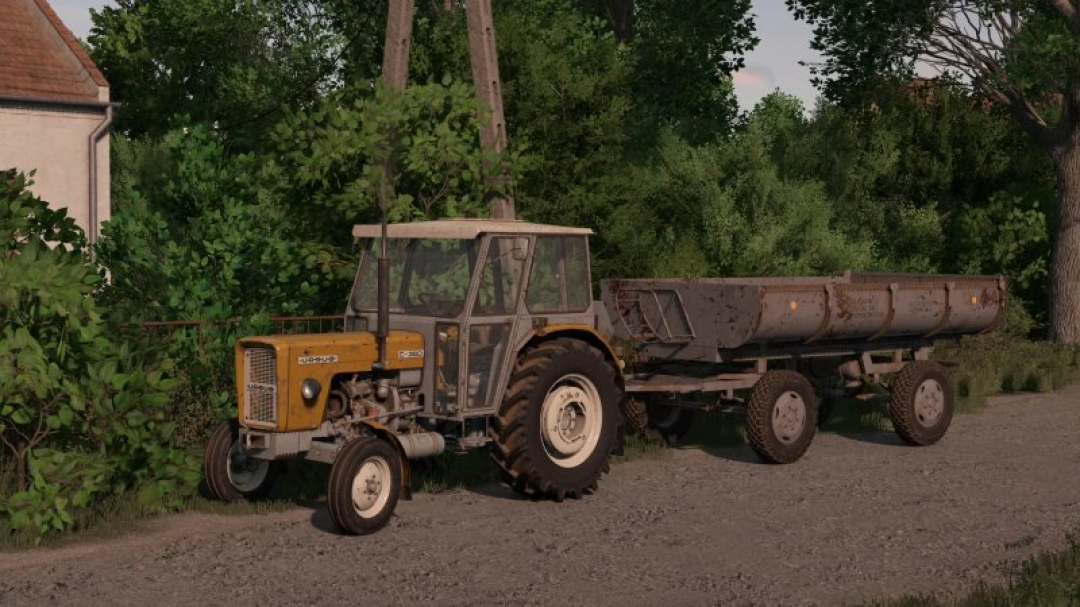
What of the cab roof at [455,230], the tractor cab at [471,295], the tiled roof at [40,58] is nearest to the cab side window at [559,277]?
the tractor cab at [471,295]

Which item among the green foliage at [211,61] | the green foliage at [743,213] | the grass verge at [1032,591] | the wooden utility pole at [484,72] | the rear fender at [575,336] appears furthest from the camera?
the green foliage at [211,61]

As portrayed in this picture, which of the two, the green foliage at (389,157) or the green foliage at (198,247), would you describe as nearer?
the green foliage at (198,247)

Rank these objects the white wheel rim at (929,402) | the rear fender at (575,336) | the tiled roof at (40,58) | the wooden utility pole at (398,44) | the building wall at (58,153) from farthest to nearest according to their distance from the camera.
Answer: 1. the tiled roof at (40,58)
2. the building wall at (58,153)
3. the wooden utility pole at (398,44)
4. the white wheel rim at (929,402)
5. the rear fender at (575,336)

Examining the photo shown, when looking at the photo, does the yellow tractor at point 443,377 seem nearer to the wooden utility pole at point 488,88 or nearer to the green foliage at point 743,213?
the wooden utility pole at point 488,88

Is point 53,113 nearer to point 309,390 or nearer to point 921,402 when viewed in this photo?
point 309,390

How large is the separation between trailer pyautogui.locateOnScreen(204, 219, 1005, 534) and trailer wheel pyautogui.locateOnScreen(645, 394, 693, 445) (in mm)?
933

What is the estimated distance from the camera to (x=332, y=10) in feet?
103

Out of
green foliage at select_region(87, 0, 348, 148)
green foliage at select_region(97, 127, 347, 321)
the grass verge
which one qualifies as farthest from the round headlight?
green foliage at select_region(87, 0, 348, 148)

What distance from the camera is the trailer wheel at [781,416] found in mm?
12297

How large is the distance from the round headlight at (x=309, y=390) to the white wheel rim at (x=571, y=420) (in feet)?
5.75

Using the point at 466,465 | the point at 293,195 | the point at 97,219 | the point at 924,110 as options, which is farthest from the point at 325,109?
the point at 924,110

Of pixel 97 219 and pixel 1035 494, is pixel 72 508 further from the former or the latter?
pixel 97 219

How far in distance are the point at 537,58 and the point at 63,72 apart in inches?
318

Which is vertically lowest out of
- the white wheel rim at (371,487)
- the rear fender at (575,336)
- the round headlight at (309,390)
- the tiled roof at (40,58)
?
the white wheel rim at (371,487)
